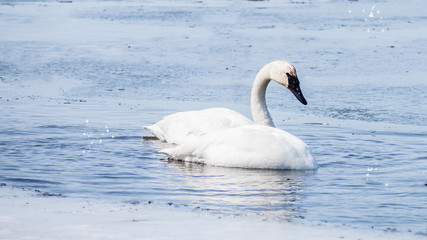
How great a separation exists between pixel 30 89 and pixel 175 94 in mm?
2163

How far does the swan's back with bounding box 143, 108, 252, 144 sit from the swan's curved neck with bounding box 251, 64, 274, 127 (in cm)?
17

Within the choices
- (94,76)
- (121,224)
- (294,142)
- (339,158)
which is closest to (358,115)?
(339,158)

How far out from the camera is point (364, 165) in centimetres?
831

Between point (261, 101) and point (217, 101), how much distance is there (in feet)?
8.12

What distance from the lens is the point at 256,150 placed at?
809cm

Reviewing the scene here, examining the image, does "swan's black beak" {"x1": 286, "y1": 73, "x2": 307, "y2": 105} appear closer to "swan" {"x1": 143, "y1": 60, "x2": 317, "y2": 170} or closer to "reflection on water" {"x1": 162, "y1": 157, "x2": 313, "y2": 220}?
"swan" {"x1": 143, "y1": 60, "x2": 317, "y2": 170}

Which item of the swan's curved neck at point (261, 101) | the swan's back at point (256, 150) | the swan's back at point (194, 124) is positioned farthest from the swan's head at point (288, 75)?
A: the swan's back at point (256, 150)

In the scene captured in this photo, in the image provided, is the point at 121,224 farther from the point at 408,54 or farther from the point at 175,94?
the point at 408,54

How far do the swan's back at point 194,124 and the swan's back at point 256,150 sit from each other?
729 mm

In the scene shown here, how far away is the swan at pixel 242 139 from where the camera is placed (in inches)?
316

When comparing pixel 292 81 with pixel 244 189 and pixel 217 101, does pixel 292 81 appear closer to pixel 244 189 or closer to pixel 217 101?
pixel 244 189

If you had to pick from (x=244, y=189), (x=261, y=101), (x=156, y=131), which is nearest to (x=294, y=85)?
(x=261, y=101)

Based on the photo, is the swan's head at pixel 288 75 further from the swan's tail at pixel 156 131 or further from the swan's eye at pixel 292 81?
the swan's tail at pixel 156 131

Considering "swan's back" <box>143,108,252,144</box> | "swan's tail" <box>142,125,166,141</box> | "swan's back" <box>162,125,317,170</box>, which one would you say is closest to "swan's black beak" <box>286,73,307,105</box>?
"swan's back" <box>143,108,252,144</box>
